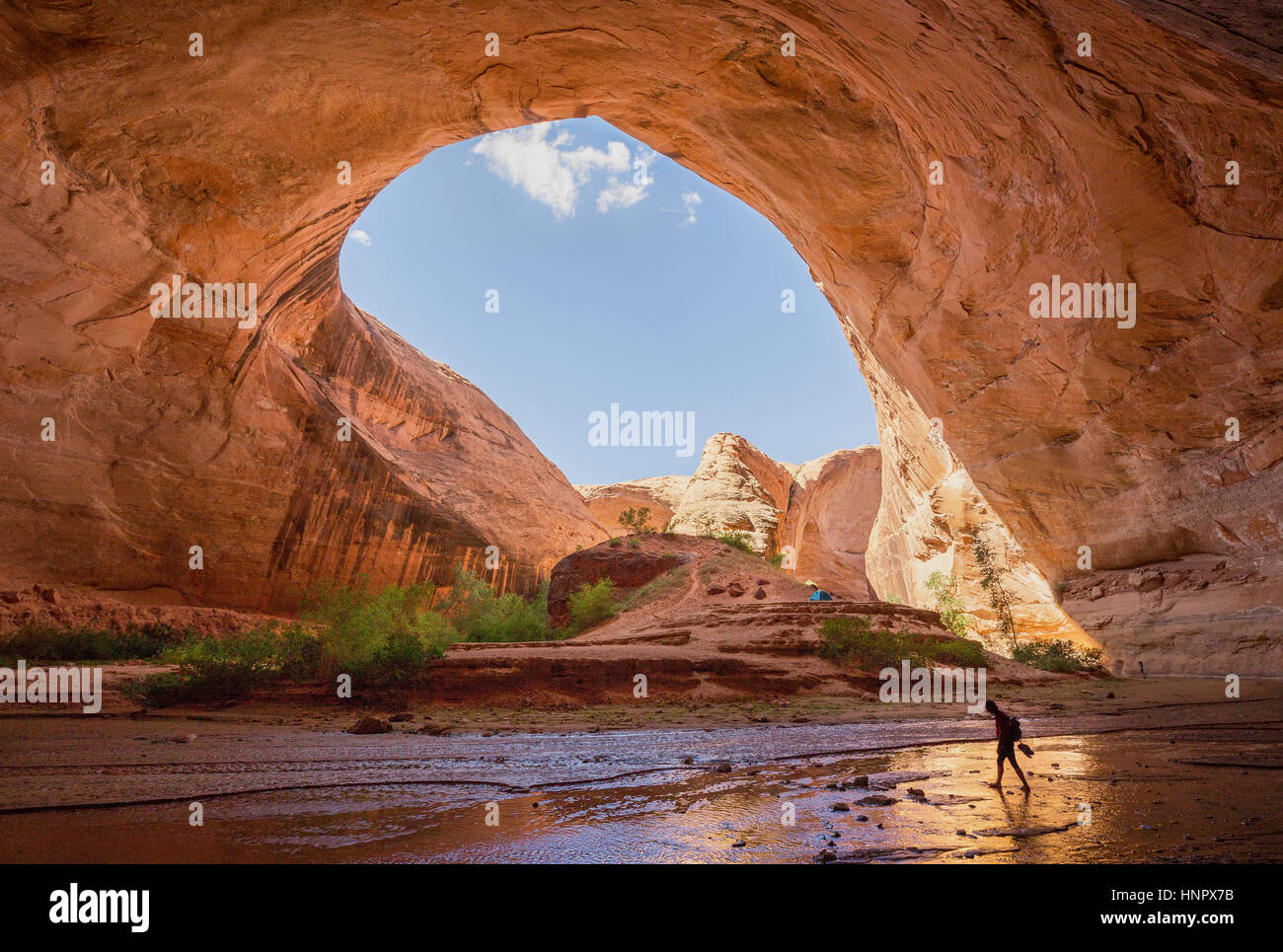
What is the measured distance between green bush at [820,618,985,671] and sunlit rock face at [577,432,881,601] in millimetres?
22575

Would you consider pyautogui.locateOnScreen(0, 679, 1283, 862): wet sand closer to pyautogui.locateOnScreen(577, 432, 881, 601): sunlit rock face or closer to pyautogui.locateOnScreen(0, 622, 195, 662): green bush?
pyautogui.locateOnScreen(0, 622, 195, 662): green bush

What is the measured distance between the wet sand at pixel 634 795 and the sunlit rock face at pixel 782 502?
3030 cm

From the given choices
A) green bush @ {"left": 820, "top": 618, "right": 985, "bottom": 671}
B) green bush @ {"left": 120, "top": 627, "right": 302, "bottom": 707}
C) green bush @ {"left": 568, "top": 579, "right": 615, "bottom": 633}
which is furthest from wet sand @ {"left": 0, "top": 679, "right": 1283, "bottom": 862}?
green bush @ {"left": 568, "top": 579, "right": 615, "bottom": 633}

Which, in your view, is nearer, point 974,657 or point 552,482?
point 974,657

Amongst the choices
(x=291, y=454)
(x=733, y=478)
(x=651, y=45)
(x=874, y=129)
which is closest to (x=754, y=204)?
(x=874, y=129)

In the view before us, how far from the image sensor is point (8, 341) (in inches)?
591

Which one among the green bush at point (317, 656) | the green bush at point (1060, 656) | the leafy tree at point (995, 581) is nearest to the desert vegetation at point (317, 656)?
the green bush at point (317, 656)

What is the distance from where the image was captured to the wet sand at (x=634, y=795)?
2742 millimetres

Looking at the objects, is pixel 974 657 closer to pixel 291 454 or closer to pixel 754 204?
pixel 754 204

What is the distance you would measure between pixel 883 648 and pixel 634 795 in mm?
9762

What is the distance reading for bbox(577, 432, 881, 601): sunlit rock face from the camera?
38062 millimetres

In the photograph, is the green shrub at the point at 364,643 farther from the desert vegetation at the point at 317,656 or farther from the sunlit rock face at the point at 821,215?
the sunlit rock face at the point at 821,215

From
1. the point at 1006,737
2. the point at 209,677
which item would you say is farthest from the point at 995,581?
the point at 209,677
